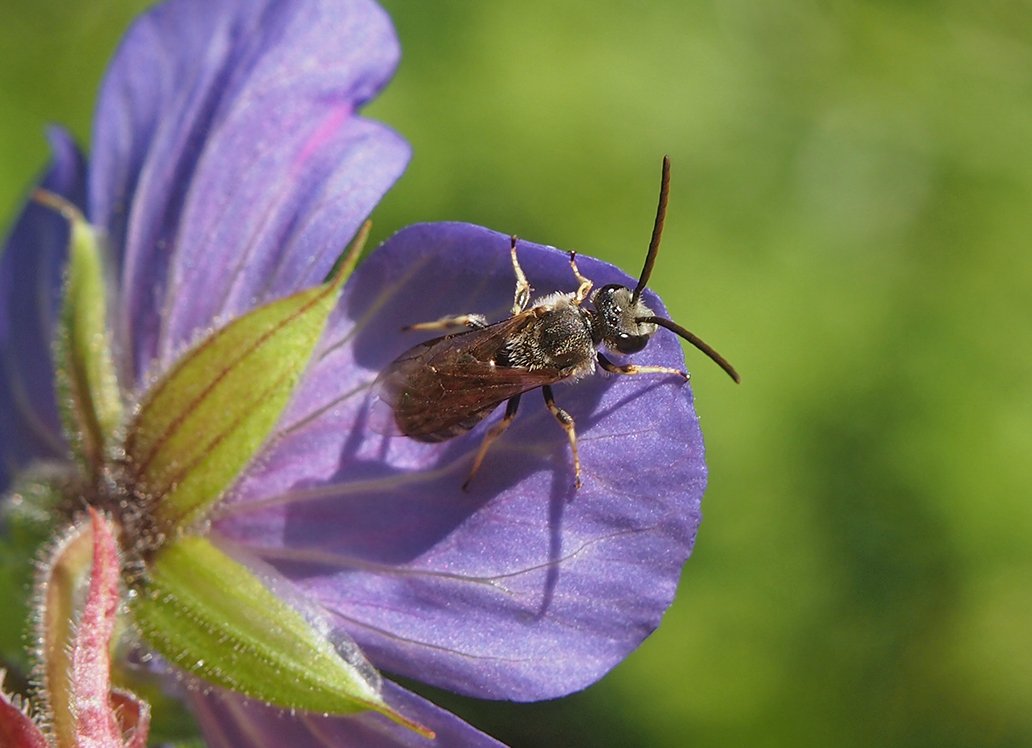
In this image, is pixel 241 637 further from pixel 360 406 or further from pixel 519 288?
pixel 519 288

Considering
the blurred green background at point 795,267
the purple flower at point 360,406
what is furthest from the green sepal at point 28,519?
the blurred green background at point 795,267

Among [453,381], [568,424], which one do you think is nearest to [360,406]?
[453,381]

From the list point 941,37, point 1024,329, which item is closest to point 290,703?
point 1024,329

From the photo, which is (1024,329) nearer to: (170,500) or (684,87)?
(684,87)

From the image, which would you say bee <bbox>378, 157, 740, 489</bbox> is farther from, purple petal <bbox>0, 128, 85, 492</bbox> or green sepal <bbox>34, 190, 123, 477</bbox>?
purple petal <bbox>0, 128, 85, 492</bbox>

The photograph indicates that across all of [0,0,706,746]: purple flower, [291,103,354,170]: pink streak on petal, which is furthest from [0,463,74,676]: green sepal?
[291,103,354,170]: pink streak on petal

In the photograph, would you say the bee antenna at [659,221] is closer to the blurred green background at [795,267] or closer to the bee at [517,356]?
the bee at [517,356]
